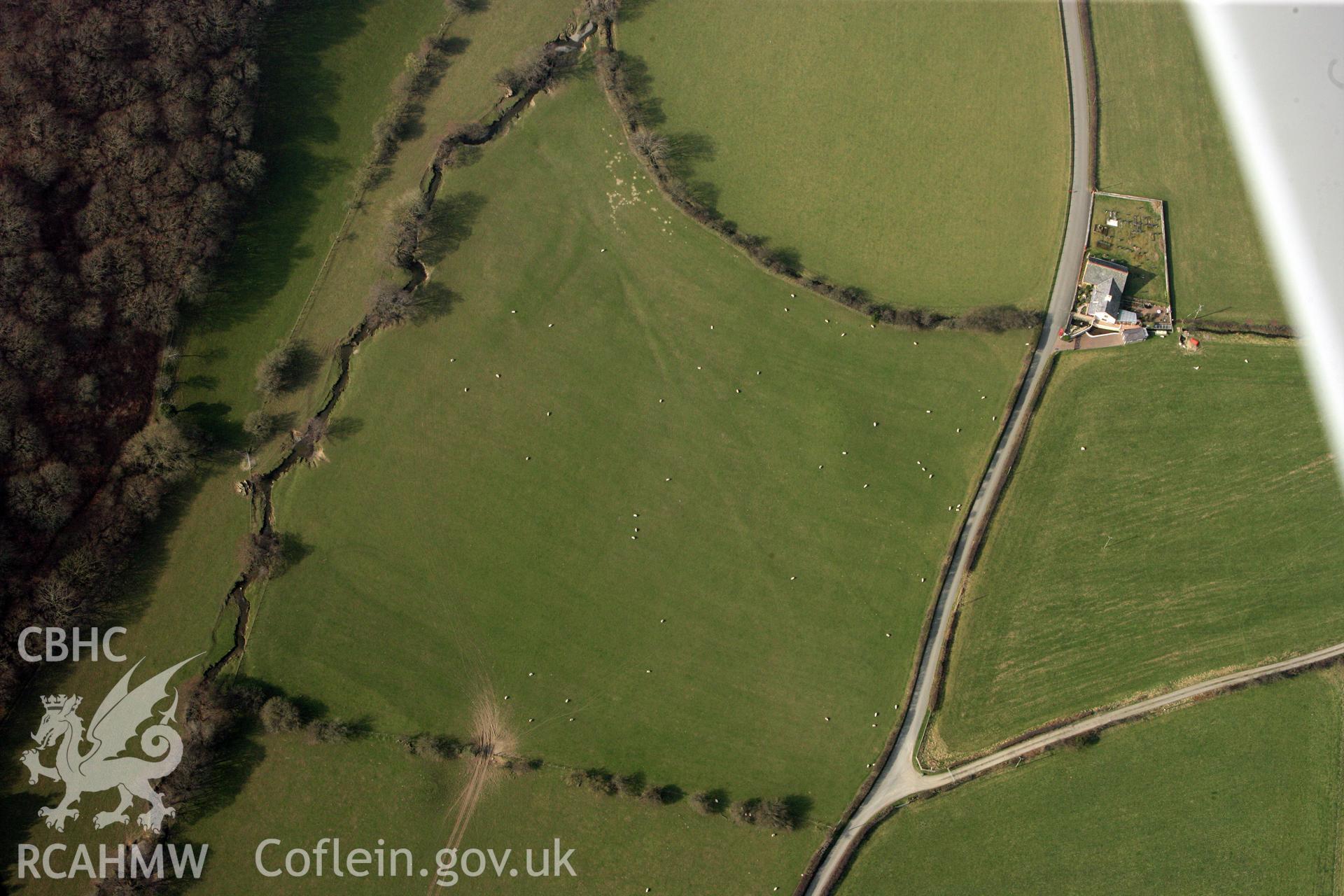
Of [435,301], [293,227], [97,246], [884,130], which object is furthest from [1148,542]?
[97,246]

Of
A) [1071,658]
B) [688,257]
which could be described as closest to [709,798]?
[1071,658]

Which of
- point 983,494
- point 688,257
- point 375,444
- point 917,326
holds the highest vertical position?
point 688,257

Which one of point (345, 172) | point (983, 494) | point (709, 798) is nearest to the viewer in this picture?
point (709, 798)

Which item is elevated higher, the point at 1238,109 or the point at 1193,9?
the point at 1193,9

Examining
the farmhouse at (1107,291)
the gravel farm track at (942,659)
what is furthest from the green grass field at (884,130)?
the farmhouse at (1107,291)

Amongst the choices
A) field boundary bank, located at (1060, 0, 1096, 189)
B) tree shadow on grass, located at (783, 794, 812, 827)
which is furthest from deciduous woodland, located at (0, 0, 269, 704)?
field boundary bank, located at (1060, 0, 1096, 189)

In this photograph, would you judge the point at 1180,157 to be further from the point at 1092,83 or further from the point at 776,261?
the point at 776,261

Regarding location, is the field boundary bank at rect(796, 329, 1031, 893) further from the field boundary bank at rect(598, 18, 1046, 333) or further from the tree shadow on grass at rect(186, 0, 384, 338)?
the tree shadow on grass at rect(186, 0, 384, 338)

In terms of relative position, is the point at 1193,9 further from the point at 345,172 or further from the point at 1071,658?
the point at 345,172
